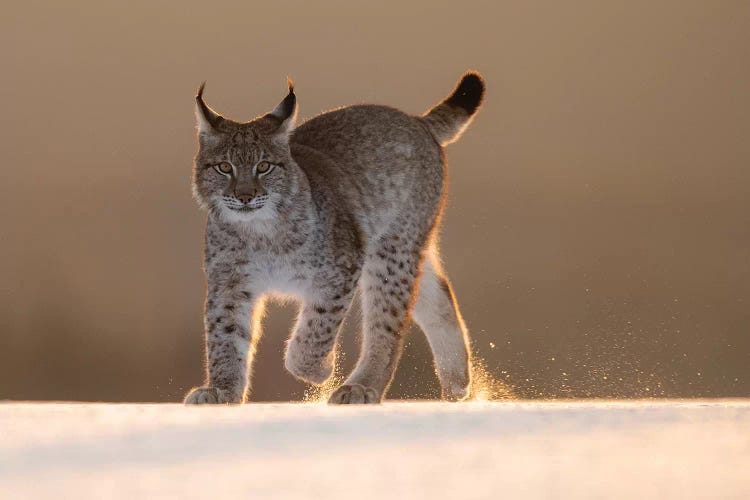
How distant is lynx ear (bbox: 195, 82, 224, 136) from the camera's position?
5633mm

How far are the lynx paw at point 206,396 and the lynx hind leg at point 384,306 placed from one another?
0.64 metres

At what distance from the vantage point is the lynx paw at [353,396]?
17.5 ft

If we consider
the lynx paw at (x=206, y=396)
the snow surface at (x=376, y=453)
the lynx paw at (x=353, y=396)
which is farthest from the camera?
the lynx paw at (x=353, y=396)

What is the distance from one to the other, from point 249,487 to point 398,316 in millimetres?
3794

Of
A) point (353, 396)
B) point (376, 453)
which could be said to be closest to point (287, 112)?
point (353, 396)

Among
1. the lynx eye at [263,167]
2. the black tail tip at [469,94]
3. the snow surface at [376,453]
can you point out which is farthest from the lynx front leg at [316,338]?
the black tail tip at [469,94]

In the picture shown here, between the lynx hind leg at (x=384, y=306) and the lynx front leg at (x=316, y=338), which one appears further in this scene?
the lynx hind leg at (x=384, y=306)

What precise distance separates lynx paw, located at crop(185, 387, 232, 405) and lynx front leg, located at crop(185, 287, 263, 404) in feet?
0.23

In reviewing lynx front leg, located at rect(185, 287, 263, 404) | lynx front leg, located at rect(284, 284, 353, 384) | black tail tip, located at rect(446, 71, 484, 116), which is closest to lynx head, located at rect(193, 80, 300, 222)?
lynx front leg, located at rect(185, 287, 263, 404)

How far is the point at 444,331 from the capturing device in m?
6.81

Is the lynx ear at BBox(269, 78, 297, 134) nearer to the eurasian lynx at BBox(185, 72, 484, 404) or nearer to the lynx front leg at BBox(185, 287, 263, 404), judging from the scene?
the eurasian lynx at BBox(185, 72, 484, 404)

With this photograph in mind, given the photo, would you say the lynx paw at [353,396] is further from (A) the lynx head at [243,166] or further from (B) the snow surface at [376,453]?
(B) the snow surface at [376,453]

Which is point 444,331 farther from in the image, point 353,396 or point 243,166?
point 243,166

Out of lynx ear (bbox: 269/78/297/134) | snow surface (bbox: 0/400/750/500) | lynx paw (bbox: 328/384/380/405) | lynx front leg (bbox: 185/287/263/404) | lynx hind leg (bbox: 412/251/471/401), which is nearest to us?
snow surface (bbox: 0/400/750/500)
